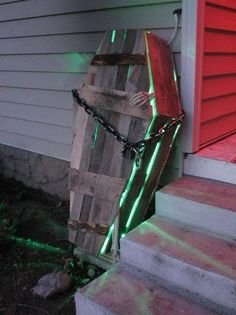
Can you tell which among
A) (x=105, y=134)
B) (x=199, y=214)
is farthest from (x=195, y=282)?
(x=105, y=134)

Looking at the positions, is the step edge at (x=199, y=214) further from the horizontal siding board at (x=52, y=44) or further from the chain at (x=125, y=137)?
the horizontal siding board at (x=52, y=44)

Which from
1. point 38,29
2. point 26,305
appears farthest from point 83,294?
point 38,29

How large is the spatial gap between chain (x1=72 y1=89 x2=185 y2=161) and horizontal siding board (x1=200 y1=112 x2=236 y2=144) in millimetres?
346

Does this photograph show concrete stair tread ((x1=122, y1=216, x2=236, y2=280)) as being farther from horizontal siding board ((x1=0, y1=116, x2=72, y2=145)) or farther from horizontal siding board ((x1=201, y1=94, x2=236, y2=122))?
horizontal siding board ((x1=0, y1=116, x2=72, y2=145))

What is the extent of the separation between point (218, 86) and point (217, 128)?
36 cm

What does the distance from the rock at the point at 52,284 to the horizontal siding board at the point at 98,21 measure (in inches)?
81.3

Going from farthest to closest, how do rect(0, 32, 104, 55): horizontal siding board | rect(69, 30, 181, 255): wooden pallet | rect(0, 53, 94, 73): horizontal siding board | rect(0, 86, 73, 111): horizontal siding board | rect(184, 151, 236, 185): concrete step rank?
rect(0, 86, 73, 111): horizontal siding board < rect(0, 53, 94, 73): horizontal siding board < rect(0, 32, 104, 55): horizontal siding board < rect(184, 151, 236, 185): concrete step < rect(69, 30, 181, 255): wooden pallet

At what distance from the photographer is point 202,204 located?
207 centimetres

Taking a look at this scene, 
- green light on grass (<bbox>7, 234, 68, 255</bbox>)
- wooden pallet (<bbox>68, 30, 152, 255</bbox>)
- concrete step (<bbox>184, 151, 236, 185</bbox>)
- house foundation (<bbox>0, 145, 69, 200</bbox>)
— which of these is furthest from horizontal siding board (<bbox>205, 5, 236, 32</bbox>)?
green light on grass (<bbox>7, 234, 68, 255</bbox>)

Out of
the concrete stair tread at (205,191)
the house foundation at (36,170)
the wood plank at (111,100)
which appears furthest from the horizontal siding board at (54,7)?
the house foundation at (36,170)

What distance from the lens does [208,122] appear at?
8.60ft

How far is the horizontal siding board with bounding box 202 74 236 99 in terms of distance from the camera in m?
2.49

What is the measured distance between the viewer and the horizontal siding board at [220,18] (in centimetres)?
236

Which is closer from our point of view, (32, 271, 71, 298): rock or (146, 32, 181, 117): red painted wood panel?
(146, 32, 181, 117): red painted wood panel
